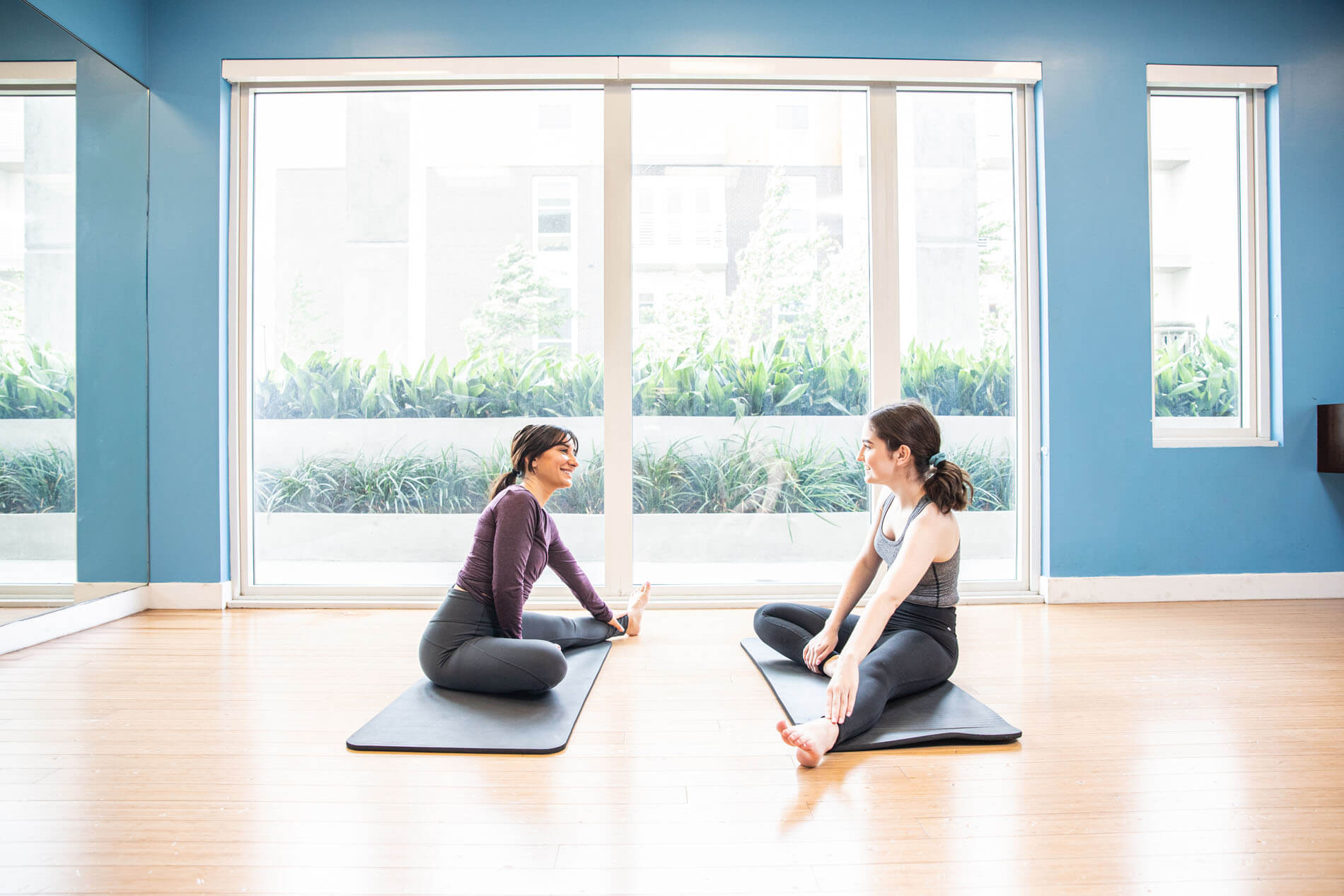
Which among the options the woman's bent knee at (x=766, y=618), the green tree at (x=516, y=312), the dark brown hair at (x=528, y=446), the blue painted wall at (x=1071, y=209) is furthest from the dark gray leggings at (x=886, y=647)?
the green tree at (x=516, y=312)

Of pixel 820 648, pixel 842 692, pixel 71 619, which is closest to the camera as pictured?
pixel 842 692

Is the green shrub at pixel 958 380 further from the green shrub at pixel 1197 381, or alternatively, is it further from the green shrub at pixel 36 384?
the green shrub at pixel 36 384

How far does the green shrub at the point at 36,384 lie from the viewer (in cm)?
283

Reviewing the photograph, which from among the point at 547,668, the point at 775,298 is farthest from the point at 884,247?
the point at 547,668

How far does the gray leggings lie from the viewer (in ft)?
6.98

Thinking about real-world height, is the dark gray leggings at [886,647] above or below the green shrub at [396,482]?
below

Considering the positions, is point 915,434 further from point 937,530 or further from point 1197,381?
point 1197,381

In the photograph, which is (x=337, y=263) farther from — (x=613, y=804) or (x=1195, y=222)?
(x=1195, y=222)

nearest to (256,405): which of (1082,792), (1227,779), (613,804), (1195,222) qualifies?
(613,804)

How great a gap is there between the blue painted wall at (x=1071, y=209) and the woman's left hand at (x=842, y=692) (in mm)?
2204

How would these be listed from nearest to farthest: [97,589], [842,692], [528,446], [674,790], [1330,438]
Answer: [674,790] < [842,692] < [528,446] < [97,589] < [1330,438]

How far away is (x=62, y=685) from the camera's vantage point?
7.91ft

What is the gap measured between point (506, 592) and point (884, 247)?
8.18ft

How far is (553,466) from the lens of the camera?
248cm
